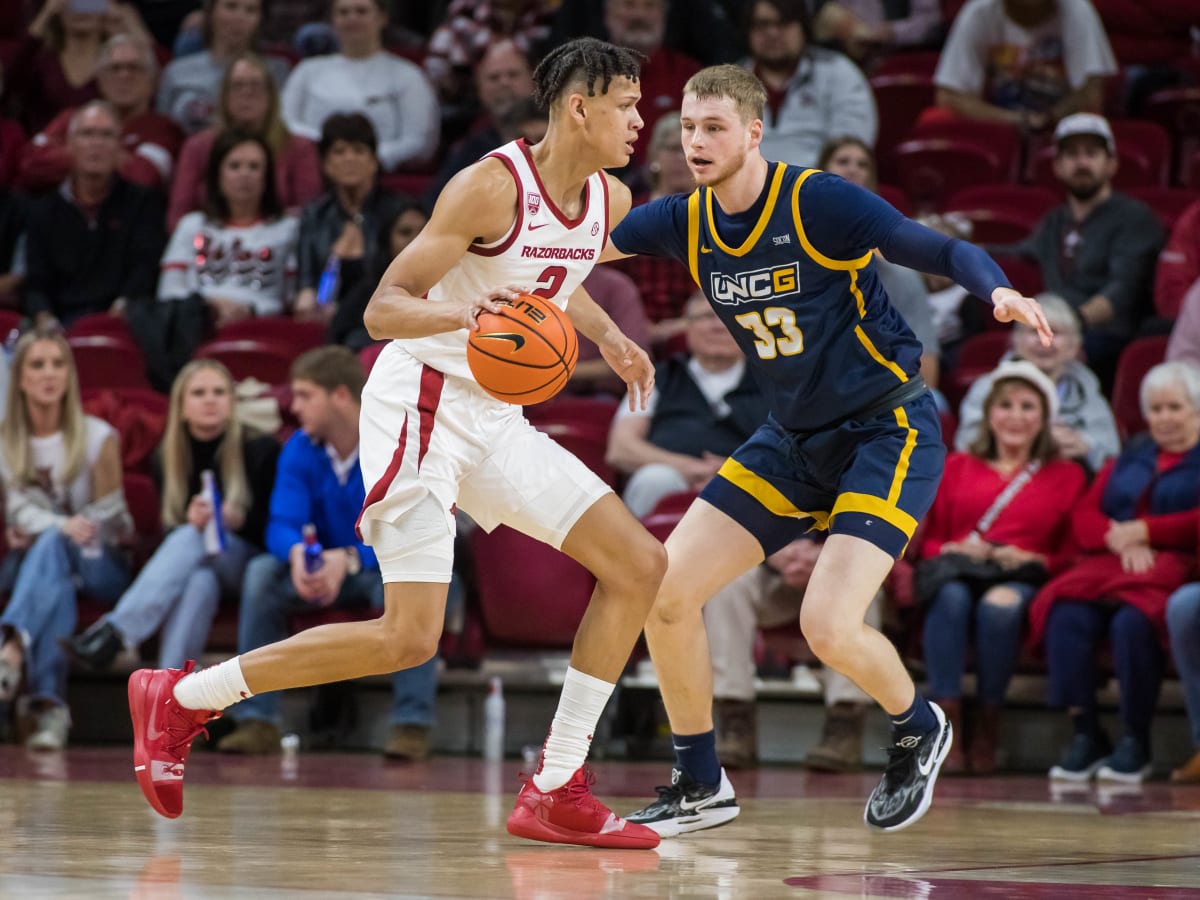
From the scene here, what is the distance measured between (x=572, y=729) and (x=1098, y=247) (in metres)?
4.95

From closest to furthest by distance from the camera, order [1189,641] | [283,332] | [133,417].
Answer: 1. [1189,641]
2. [133,417]
3. [283,332]

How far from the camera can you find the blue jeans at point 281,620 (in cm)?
732

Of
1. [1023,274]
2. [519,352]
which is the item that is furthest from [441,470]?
[1023,274]

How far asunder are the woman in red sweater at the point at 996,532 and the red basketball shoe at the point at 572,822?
112 inches

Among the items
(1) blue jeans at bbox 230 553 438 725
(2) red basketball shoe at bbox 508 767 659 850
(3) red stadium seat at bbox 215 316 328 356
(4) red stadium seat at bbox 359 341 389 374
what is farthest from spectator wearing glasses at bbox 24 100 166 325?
(2) red basketball shoe at bbox 508 767 659 850

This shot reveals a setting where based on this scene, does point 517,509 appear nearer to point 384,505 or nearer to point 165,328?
point 384,505

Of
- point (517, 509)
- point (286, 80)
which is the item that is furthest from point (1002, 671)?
point (286, 80)

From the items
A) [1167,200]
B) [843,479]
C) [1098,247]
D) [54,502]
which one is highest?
[1167,200]

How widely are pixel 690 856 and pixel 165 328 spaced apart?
5.67 metres

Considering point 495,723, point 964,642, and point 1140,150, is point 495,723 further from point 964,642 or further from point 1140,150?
point 1140,150

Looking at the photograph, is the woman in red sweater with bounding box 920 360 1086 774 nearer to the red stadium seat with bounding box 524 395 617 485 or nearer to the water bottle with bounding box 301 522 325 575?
the red stadium seat with bounding box 524 395 617 485

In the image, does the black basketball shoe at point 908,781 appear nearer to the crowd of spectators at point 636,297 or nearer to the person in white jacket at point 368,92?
Result: the crowd of spectators at point 636,297

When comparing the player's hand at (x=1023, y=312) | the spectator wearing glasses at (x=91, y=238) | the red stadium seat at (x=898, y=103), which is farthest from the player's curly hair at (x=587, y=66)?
the red stadium seat at (x=898, y=103)

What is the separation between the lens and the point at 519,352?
4074 mm
